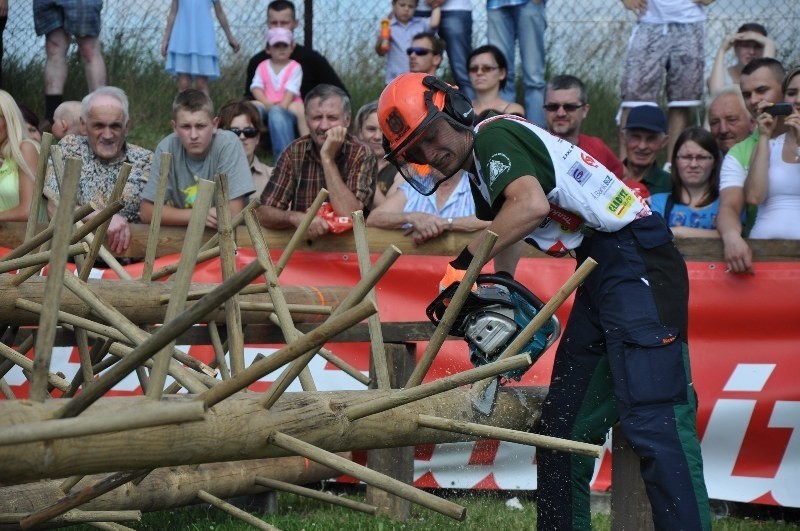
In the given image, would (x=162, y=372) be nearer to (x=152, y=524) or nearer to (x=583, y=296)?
(x=583, y=296)

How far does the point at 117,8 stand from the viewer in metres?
12.7

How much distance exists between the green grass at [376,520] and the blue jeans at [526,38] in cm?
382

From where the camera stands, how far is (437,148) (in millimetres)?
4359

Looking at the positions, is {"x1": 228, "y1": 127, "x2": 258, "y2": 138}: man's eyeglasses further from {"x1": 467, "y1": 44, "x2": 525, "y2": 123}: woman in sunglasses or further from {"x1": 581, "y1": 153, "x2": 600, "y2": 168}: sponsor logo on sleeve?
{"x1": 581, "y1": 153, "x2": 600, "y2": 168}: sponsor logo on sleeve

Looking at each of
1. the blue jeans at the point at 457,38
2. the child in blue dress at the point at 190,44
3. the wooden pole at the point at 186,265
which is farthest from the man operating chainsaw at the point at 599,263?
A: the child in blue dress at the point at 190,44

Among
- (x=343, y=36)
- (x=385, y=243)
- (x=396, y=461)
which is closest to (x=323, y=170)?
(x=385, y=243)

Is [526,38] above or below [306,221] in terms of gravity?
above

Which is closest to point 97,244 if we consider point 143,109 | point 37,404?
point 37,404

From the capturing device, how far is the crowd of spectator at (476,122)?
21.9 ft

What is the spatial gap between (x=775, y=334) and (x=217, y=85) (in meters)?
7.70

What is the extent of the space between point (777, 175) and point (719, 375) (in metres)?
1.17

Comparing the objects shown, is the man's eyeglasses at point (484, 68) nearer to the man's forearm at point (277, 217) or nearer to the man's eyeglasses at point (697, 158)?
the man's eyeglasses at point (697, 158)

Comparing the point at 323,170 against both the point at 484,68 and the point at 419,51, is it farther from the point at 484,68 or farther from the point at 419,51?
the point at 419,51

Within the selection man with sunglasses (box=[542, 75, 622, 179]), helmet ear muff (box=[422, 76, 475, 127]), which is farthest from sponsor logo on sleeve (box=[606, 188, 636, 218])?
man with sunglasses (box=[542, 75, 622, 179])
